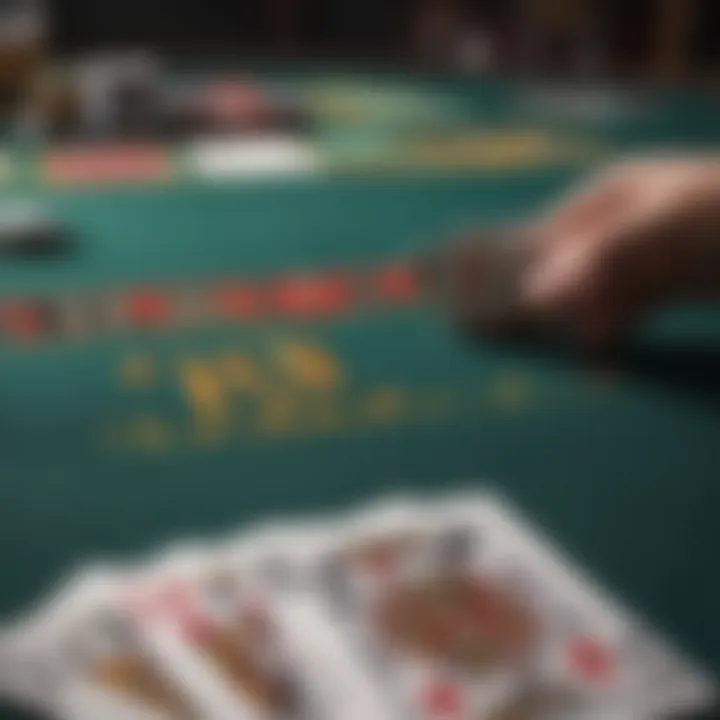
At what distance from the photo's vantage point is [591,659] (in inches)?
26.5

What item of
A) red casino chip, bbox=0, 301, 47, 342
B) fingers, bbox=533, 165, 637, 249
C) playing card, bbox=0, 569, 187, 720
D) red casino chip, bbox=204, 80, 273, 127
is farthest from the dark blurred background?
playing card, bbox=0, 569, 187, 720

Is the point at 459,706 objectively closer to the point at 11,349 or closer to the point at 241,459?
the point at 241,459

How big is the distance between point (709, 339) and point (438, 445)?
0.30m

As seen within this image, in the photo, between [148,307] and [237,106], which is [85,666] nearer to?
[148,307]

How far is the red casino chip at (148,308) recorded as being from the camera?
1088 millimetres

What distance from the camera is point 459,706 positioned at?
64 cm

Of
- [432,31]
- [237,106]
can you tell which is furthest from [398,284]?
[432,31]

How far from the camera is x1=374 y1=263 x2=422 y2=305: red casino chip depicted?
1.17m

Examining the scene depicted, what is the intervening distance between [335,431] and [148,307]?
27 cm

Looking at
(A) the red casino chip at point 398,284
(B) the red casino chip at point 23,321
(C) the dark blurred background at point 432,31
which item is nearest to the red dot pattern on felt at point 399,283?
(A) the red casino chip at point 398,284

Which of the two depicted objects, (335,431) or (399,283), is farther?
(399,283)

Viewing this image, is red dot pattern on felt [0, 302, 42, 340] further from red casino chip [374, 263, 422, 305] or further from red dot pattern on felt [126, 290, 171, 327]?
red casino chip [374, 263, 422, 305]

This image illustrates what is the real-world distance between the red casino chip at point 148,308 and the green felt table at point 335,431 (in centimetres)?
2

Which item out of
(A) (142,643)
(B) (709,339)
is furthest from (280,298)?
(A) (142,643)
